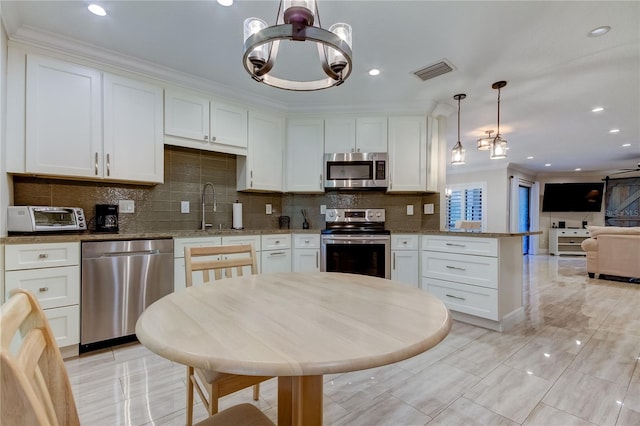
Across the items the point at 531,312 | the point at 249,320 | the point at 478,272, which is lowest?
the point at 531,312

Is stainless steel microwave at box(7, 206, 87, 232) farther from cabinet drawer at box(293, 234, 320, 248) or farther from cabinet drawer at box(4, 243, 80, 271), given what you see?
cabinet drawer at box(293, 234, 320, 248)

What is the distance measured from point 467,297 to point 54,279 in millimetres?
3448

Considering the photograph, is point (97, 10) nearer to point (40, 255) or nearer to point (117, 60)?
point (117, 60)

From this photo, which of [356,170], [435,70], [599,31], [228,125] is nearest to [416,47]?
[435,70]

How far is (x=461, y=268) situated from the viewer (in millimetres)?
2992

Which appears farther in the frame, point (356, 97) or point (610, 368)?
point (356, 97)

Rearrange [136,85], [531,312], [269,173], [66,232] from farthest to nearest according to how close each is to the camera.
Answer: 1. [269,173]
2. [531,312]
3. [136,85]
4. [66,232]

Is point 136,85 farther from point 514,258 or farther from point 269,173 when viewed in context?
point 514,258

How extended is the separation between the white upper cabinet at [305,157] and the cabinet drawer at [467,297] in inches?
67.5

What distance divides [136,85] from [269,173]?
151 cm

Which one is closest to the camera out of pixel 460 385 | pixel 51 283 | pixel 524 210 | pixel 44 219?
pixel 460 385

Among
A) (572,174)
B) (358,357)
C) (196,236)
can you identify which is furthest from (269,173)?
(572,174)

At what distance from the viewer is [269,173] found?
3541 millimetres

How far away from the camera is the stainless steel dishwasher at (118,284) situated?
2.21 m
